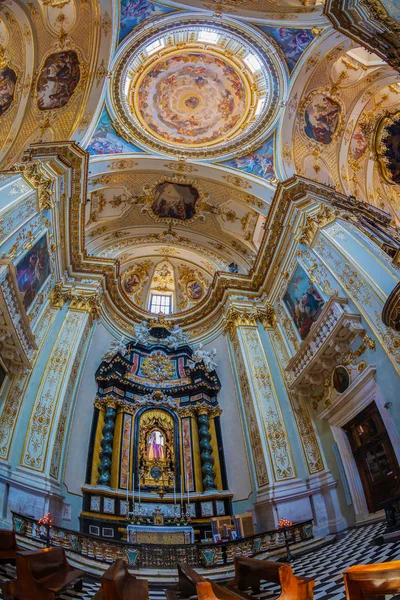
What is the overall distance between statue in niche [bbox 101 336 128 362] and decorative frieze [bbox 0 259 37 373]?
3842mm

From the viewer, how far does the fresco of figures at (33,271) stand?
413 inches

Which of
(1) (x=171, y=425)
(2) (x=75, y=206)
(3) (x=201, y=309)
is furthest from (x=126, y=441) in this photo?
(2) (x=75, y=206)

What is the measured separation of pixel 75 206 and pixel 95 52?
5.57m

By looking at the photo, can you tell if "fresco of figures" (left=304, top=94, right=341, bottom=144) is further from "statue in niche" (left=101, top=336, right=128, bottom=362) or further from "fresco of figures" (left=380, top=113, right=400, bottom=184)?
"statue in niche" (left=101, top=336, right=128, bottom=362)

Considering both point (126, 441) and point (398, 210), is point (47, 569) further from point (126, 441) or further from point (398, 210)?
point (398, 210)

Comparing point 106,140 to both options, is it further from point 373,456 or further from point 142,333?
point 373,456

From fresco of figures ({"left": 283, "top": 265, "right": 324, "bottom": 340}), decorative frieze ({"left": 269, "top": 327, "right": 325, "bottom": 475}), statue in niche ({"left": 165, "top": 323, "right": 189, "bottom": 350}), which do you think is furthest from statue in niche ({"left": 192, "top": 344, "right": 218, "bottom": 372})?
fresco of figures ({"left": 283, "top": 265, "right": 324, "bottom": 340})

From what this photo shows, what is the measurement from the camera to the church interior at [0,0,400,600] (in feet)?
28.1

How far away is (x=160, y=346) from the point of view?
15977 mm

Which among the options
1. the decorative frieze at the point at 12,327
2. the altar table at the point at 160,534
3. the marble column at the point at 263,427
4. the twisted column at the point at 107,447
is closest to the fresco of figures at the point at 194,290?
the marble column at the point at 263,427

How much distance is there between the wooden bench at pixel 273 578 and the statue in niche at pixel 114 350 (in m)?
10.6

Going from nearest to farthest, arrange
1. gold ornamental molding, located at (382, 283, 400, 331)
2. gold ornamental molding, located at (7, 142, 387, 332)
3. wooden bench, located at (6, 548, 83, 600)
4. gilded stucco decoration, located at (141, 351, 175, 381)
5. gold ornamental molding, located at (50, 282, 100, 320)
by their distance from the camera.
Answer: wooden bench, located at (6, 548, 83, 600)
gold ornamental molding, located at (382, 283, 400, 331)
gold ornamental molding, located at (7, 142, 387, 332)
gold ornamental molding, located at (50, 282, 100, 320)
gilded stucco decoration, located at (141, 351, 175, 381)

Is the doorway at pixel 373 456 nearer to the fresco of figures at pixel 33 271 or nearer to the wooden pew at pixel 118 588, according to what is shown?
the wooden pew at pixel 118 588

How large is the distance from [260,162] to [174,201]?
474 centimetres
